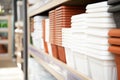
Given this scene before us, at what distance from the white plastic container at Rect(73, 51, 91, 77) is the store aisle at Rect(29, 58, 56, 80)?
999 millimetres

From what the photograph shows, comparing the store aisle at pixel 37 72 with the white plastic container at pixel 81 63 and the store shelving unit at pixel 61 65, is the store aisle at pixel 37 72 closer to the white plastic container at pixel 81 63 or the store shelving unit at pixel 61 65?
the store shelving unit at pixel 61 65

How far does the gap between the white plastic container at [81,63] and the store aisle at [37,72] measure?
999 millimetres

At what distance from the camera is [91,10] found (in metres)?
0.81

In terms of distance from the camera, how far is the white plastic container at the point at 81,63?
0.91 metres

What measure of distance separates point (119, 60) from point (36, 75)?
1532mm

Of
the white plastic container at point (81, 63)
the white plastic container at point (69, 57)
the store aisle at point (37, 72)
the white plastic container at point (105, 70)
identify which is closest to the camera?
the white plastic container at point (105, 70)

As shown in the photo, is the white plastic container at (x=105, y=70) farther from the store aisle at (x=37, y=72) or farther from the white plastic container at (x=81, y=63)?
the store aisle at (x=37, y=72)

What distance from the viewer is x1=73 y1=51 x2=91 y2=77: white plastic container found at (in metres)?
0.91

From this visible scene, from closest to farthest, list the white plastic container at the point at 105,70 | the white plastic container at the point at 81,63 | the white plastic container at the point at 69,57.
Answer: the white plastic container at the point at 105,70 < the white plastic container at the point at 81,63 < the white plastic container at the point at 69,57

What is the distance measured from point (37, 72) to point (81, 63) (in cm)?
124

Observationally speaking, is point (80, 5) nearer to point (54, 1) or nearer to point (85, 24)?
point (54, 1)

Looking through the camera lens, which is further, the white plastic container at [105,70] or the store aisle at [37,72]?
the store aisle at [37,72]

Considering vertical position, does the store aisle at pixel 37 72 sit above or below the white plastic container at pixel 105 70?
below

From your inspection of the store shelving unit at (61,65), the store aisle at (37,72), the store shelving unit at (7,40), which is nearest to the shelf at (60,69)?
the store shelving unit at (61,65)
